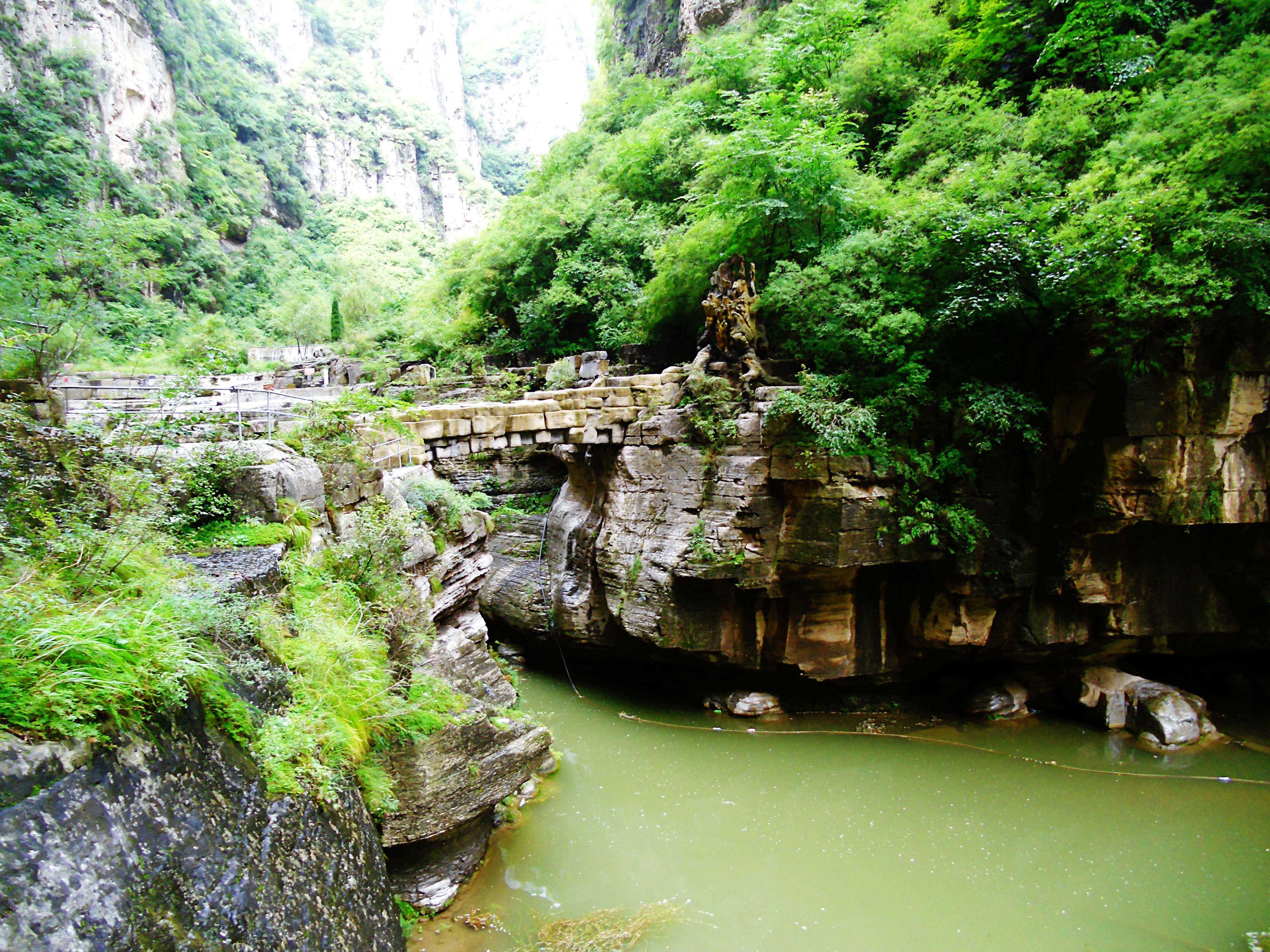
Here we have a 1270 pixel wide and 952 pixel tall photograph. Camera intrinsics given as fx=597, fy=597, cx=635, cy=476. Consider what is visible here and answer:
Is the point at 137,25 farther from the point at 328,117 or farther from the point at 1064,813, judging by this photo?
the point at 1064,813

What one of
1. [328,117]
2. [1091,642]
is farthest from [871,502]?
[328,117]

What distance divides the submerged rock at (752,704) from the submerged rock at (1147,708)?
5.06 metres

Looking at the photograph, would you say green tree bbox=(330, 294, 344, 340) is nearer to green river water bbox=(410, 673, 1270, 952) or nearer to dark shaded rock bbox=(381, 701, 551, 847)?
green river water bbox=(410, 673, 1270, 952)

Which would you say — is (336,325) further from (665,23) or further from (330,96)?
(330,96)

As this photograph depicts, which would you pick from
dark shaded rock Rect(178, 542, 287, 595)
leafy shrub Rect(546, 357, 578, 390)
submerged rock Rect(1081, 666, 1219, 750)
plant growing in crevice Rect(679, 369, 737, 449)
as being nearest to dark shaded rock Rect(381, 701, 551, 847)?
dark shaded rock Rect(178, 542, 287, 595)

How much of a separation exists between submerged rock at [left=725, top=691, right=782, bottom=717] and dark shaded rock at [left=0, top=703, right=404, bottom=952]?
742cm

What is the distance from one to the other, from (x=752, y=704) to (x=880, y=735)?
2090 millimetres

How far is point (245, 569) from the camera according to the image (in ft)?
14.9

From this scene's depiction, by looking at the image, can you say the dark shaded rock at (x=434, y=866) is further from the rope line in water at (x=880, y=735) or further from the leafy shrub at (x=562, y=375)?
the leafy shrub at (x=562, y=375)

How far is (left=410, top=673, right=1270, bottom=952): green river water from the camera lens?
6.20 meters

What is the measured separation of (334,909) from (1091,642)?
11.2 metres

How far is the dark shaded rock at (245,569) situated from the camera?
4.31m

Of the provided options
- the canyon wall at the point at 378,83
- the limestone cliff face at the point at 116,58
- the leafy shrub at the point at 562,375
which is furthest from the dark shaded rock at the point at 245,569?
the limestone cliff face at the point at 116,58

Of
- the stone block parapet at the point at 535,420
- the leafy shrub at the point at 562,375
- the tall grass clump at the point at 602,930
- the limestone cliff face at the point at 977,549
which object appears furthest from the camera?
the leafy shrub at the point at 562,375
